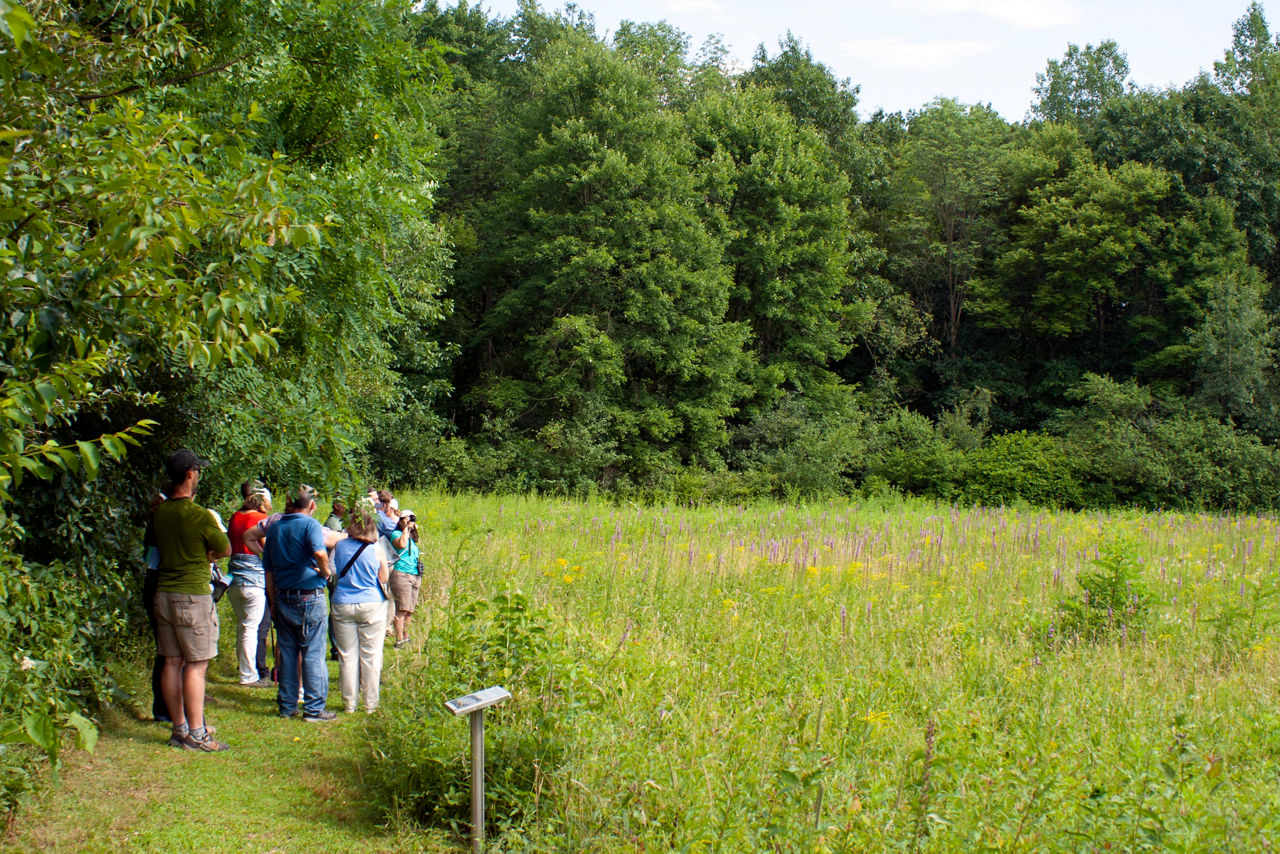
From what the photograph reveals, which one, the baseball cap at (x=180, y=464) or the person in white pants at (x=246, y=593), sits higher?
the baseball cap at (x=180, y=464)

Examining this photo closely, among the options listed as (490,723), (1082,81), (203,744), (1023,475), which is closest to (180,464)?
(203,744)

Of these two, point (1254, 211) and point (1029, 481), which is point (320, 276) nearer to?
point (1029, 481)

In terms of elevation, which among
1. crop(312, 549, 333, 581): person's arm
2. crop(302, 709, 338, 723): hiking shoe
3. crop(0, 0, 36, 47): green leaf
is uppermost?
crop(0, 0, 36, 47): green leaf

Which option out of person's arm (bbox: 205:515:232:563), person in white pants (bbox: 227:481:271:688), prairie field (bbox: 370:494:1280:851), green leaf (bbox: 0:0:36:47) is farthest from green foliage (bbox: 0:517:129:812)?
green leaf (bbox: 0:0:36:47)

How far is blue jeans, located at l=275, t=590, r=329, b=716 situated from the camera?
6586mm

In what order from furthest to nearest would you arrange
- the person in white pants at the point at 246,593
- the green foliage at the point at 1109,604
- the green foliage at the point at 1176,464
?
the green foliage at the point at 1176,464 → the person in white pants at the point at 246,593 → the green foliage at the point at 1109,604

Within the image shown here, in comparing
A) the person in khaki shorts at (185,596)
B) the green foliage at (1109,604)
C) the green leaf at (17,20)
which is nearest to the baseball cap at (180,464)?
the person in khaki shorts at (185,596)

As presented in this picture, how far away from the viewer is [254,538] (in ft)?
23.4

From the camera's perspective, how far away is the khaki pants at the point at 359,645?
6641 mm

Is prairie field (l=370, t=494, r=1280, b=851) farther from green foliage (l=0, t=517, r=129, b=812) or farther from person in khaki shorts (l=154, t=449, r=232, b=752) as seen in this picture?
green foliage (l=0, t=517, r=129, b=812)

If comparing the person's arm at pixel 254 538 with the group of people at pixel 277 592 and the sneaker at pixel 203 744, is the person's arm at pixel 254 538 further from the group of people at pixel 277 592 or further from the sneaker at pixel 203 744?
the sneaker at pixel 203 744

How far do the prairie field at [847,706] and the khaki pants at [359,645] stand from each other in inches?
22.7

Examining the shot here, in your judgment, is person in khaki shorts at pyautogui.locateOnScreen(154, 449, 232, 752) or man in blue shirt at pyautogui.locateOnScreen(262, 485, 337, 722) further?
man in blue shirt at pyautogui.locateOnScreen(262, 485, 337, 722)

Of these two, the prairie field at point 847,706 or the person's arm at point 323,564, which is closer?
the prairie field at point 847,706
